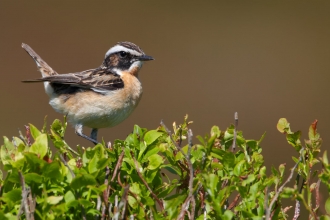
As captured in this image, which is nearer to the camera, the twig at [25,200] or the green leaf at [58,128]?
the twig at [25,200]

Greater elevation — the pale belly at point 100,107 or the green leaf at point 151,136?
Answer: the green leaf at point 151,136

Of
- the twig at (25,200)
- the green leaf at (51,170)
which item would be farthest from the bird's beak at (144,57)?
the twig at (25,200)

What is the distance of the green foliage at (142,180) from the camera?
2.35 metres

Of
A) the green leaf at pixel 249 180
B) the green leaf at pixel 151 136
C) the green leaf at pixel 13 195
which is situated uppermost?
the green leaf at pixel 151 136

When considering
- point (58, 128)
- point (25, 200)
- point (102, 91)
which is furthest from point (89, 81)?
point (25, 200)

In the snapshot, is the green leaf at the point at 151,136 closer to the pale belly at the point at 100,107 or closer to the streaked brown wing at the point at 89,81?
the pale belly at the point at 100,107

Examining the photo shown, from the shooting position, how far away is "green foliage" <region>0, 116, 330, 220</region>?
235 cm

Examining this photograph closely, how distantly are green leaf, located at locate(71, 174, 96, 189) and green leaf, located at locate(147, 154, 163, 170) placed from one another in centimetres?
38

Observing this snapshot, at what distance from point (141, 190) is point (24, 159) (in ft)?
1.79

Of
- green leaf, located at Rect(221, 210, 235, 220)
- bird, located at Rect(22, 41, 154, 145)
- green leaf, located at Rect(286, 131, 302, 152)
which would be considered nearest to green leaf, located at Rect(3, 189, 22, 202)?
green leaf, located at Rect(221, 210, 235, 220)

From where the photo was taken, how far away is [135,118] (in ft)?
44.7

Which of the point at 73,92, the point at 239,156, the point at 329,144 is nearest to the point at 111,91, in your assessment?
the point at 73,92

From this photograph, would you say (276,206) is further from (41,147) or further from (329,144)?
(329,144)

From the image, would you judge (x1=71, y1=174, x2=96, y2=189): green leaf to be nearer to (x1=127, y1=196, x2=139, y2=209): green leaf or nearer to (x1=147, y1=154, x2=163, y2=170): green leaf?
(x1=127, y1=196, x2=139, y2=209): green leaf
